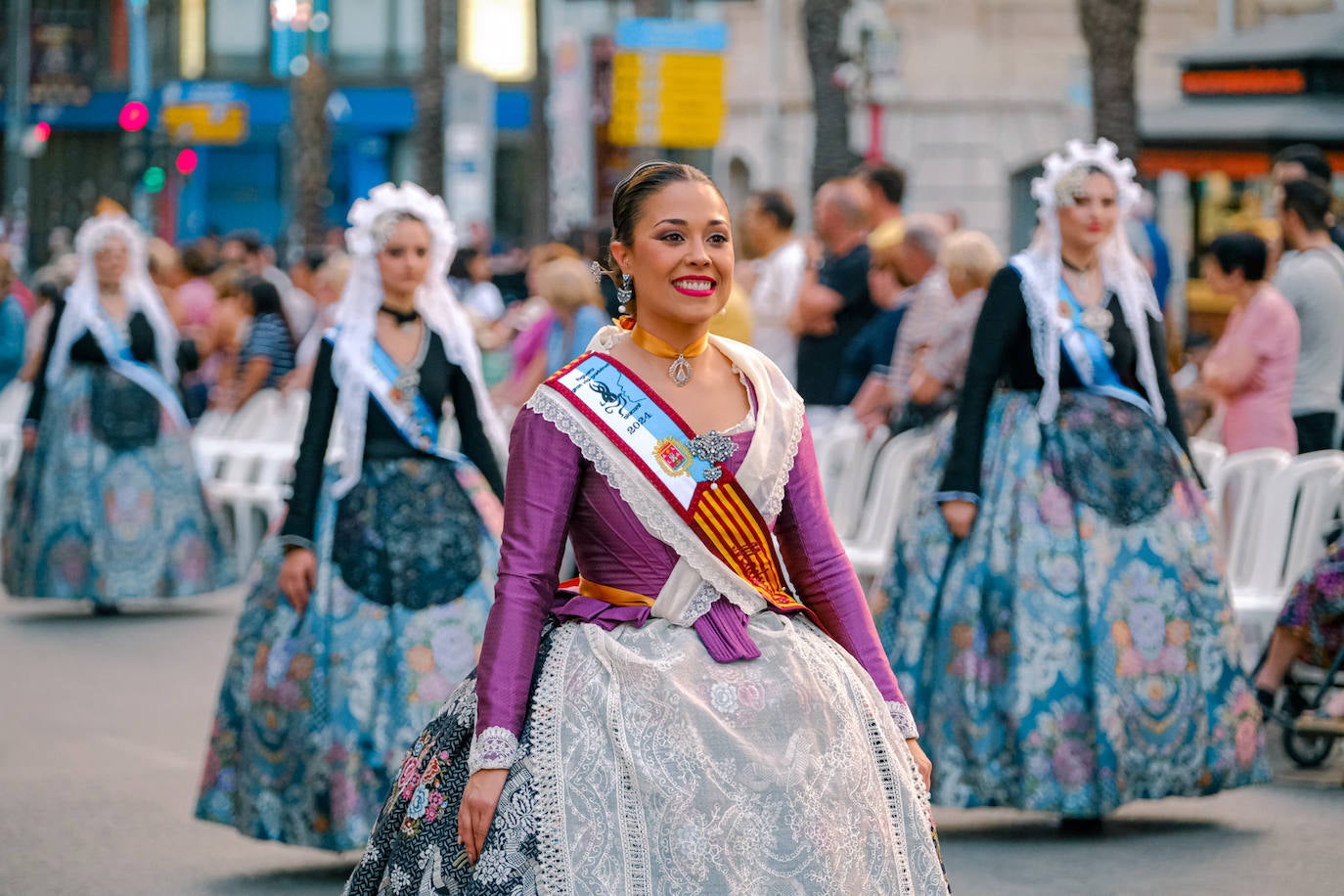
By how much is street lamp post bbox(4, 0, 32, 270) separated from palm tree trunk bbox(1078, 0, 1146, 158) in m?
37.5

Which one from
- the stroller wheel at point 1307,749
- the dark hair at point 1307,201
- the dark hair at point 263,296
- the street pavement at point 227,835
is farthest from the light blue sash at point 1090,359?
the dark hair at point 263,296

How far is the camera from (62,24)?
58.7m

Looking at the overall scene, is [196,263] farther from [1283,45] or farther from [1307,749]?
[1307,749]

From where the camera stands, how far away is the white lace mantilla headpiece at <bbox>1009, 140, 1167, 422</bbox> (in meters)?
7.43

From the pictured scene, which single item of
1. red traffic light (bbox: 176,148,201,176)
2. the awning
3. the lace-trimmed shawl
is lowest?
the lace-trimmed shawl

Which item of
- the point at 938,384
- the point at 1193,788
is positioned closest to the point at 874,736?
the point at 1193,788

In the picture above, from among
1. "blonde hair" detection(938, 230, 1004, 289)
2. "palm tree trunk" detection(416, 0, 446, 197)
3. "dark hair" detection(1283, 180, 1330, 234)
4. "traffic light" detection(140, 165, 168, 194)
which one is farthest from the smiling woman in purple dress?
"traffic light" detection(140, 165, 168, 194)

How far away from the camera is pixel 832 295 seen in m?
11.7

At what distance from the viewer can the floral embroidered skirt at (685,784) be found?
391 cm

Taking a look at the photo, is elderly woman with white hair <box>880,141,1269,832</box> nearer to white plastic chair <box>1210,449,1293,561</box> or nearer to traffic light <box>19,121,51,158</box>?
white plastic chair <box>1210,449,1293,561</box>

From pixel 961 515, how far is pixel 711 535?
3.33 meters

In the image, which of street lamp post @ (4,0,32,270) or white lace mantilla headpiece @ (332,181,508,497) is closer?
white lace mantilla headpiece @ (332,181,508,497)

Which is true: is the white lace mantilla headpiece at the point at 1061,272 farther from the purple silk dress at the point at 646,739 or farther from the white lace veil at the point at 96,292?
the white lace veil at the point at 96,292

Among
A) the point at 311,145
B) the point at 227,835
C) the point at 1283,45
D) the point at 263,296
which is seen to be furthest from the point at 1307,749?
the point at 311,145
